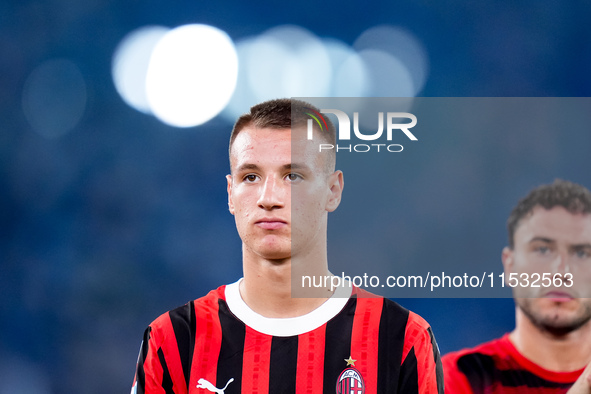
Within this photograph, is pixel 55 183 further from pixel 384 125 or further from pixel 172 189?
pixel 384 125


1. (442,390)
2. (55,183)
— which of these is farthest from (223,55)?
(442,390)

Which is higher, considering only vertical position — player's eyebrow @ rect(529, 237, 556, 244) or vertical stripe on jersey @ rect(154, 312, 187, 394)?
player's eyebrow @ rect(529, 237, 556, 244)

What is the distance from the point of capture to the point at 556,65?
2666 mm

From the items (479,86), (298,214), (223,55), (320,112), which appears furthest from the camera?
(223,55)

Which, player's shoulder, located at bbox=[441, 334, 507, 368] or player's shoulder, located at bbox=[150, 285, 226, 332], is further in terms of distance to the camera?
player's shoulder, located at bbox=[441, 334, 507, 368]

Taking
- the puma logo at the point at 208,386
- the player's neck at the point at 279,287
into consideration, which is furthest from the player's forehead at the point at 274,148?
the puma logo at the point at 208,386

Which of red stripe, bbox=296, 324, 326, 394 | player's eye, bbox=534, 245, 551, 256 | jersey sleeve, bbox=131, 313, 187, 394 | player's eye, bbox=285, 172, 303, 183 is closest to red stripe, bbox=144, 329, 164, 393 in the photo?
jersey sleeve, bbox=131, 313, 187, 394

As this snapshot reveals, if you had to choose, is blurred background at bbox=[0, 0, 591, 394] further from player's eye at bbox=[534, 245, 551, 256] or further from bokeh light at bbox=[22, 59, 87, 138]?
player's eye at bbox=[534, 245, 551, 256]

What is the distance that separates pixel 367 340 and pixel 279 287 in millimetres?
317

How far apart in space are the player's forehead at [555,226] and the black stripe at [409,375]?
0.56 meters

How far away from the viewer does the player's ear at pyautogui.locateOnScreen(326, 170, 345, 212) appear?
1796mm

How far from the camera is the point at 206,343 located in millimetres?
1736

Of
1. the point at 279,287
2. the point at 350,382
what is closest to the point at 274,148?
the point at 279,287

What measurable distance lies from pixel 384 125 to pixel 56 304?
2.05m
